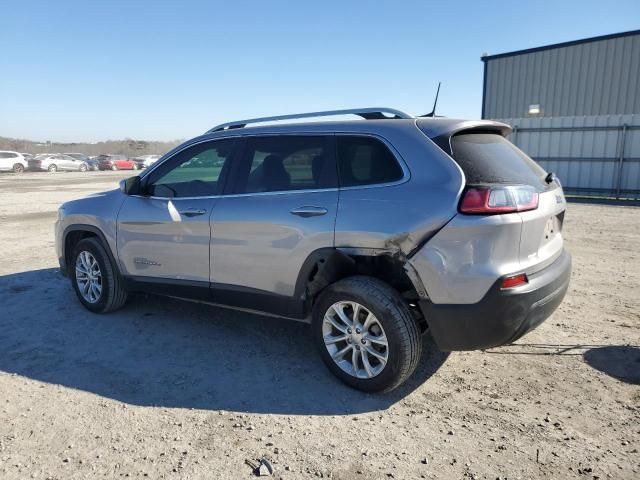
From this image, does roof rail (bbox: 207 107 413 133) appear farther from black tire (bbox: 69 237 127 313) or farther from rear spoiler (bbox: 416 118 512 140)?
black tire (bbox: 69 237 127 313)

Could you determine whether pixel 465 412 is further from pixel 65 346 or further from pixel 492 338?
pixel 65 346

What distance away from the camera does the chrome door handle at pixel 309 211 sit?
3.28 metres

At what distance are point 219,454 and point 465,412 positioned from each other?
153cm

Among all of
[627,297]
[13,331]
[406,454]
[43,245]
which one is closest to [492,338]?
[406,454]

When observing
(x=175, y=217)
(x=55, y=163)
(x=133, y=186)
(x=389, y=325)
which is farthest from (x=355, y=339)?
(x=55, y=163)

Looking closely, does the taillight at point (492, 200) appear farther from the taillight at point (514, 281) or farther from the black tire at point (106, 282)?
the black tire at point (106, 282)

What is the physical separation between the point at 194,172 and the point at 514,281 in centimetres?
284

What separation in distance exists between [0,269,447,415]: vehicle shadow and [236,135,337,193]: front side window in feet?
4.45

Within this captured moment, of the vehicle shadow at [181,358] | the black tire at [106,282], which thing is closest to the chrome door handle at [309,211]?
the vehicle shadow at [181,358]

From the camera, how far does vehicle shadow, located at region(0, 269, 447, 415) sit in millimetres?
3201

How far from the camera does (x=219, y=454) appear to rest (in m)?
2.62

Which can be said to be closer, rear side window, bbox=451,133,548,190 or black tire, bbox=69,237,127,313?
rear side window, bbox=451,133,548,190

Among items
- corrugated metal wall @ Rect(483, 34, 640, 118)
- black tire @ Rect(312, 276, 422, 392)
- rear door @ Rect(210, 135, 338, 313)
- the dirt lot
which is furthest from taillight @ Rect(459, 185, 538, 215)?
corrugated metal wall @ Rect(483, 34, 640, 118)

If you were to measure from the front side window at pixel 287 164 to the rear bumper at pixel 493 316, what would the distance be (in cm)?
116
